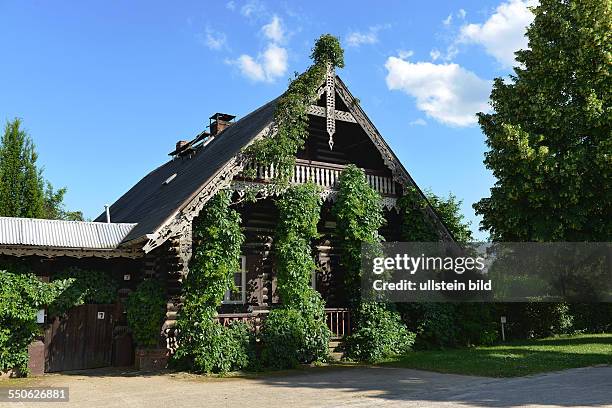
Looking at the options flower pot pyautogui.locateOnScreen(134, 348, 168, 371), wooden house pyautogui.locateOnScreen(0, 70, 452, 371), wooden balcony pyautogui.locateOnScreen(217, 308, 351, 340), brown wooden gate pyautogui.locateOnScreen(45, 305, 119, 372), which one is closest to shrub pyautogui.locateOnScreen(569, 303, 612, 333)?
wooden house pyautogui.locateOnScreen(0, 70, 452, 371)

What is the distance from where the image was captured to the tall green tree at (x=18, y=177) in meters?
31.2

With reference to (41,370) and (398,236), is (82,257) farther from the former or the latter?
(398,236)

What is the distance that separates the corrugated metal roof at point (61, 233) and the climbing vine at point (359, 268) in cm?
670

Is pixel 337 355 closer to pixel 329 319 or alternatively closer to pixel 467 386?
pixel 329 319

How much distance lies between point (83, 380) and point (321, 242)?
8966mm

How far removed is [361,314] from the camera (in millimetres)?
17734

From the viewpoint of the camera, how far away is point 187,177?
1956 centimetres

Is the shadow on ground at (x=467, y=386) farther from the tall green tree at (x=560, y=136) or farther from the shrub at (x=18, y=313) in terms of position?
the shrub at (x=18, y=313)

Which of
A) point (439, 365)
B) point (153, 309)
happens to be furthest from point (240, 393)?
point (439, 365)

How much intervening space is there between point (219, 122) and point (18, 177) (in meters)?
13.4

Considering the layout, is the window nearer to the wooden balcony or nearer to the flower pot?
the wooden balcony

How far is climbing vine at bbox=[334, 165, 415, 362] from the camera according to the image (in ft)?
57.0

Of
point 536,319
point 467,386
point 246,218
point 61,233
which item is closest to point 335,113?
point 246,218

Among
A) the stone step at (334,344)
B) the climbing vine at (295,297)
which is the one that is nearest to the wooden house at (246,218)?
the stone step at (334,344)
